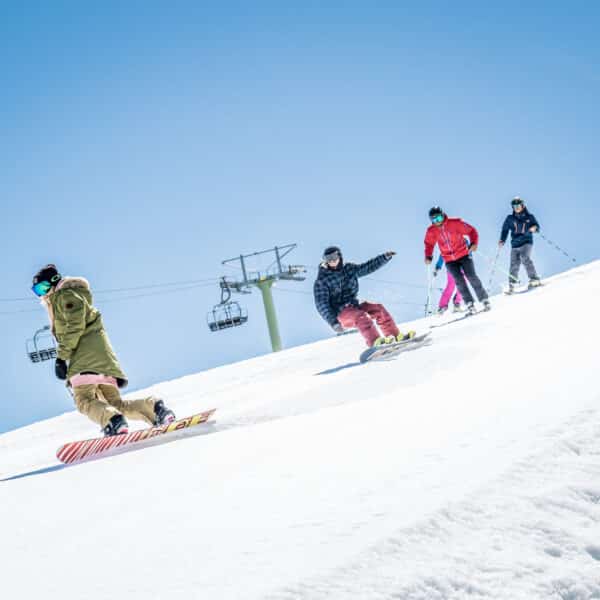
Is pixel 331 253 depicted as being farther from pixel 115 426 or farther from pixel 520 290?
pixel 520 290

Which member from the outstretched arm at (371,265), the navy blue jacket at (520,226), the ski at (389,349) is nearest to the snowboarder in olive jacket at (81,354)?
the ski at (389,349)

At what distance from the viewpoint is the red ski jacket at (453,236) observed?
406 inches

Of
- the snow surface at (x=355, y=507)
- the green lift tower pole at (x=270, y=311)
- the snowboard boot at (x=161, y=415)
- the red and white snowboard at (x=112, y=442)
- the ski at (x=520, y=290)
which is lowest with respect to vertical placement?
the green lift tower pole at (x=270, y=311)

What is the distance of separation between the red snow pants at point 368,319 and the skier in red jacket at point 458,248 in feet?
8.67

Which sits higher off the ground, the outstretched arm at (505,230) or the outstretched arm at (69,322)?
the outstretched arm at (69,322)

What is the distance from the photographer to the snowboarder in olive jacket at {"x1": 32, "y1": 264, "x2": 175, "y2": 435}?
4.95 meters

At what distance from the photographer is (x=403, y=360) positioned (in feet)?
18.9

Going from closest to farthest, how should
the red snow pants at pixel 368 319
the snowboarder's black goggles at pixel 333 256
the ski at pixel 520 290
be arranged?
the red snow pants at pixel 368 319 → the snowboarder's black goggles at pixel 333 256 → the ski at pixel 520 290

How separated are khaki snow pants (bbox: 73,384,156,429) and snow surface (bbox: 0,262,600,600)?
1.11 meters

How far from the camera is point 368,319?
801 centimetres

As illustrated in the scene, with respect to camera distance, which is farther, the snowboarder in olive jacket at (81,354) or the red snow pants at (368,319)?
the red snow pants at (368,319)

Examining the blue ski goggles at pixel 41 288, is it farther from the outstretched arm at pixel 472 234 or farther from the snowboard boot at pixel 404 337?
the outstretched arm at pixel 472 234

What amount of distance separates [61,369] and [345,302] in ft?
13.6

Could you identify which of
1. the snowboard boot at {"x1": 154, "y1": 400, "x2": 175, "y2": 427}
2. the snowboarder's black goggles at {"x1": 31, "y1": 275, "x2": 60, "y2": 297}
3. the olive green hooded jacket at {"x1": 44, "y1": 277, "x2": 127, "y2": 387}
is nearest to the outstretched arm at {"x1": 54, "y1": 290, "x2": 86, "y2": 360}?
the olive green hooded jacket at {"x1": 44, "y1": 277, "x2": 127, "y2": 387}
